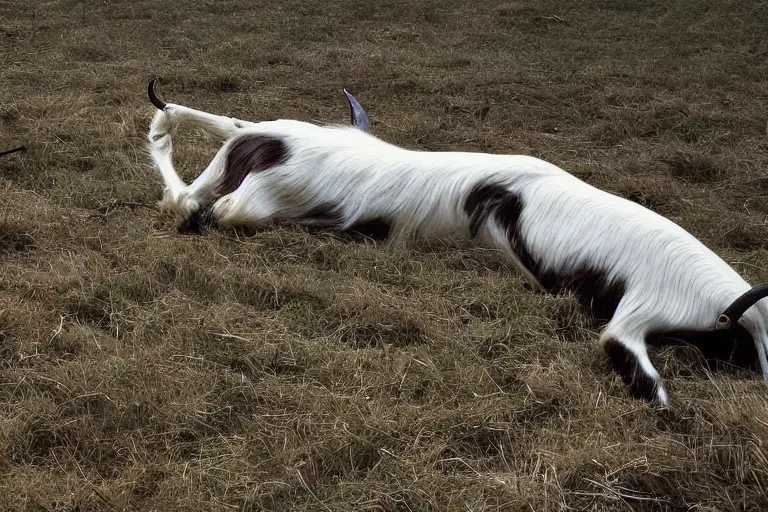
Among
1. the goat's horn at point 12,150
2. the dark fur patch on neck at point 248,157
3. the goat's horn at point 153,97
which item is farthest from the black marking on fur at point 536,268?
the goat's horn at point 12,150

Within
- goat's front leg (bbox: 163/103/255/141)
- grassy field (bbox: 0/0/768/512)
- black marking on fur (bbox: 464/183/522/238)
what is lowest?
grassy field (bbox: 0/0/768/512)

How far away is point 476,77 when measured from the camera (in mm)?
7543

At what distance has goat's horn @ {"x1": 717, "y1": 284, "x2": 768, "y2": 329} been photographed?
116 inches

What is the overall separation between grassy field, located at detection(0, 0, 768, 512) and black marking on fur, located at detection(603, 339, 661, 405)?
4 cm

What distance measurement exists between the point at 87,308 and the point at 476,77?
4.89 metres

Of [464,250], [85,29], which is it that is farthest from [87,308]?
[85,29]

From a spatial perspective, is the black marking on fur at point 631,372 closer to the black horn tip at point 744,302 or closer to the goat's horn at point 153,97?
the black horn tip at point 744,302

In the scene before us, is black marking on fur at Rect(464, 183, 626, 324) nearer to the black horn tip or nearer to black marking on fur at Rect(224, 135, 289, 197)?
the black horn tip

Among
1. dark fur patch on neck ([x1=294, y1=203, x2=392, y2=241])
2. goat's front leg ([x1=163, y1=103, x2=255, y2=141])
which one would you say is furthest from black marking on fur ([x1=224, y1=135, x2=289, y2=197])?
dark fur patch on neck ([x1=294, y1=203, x2=392, y2=241])

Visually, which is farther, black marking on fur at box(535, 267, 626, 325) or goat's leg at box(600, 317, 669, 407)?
black marking on fur at box(535, 267, 626, 325)

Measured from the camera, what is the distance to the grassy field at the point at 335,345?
2473 mm

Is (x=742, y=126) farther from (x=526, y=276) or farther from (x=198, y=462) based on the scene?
(x=198, y=462)

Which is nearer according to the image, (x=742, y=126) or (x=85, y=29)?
(x=742, y=126)

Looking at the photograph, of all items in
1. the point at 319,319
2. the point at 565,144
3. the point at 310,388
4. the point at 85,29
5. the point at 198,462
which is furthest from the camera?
the point at 85,29
